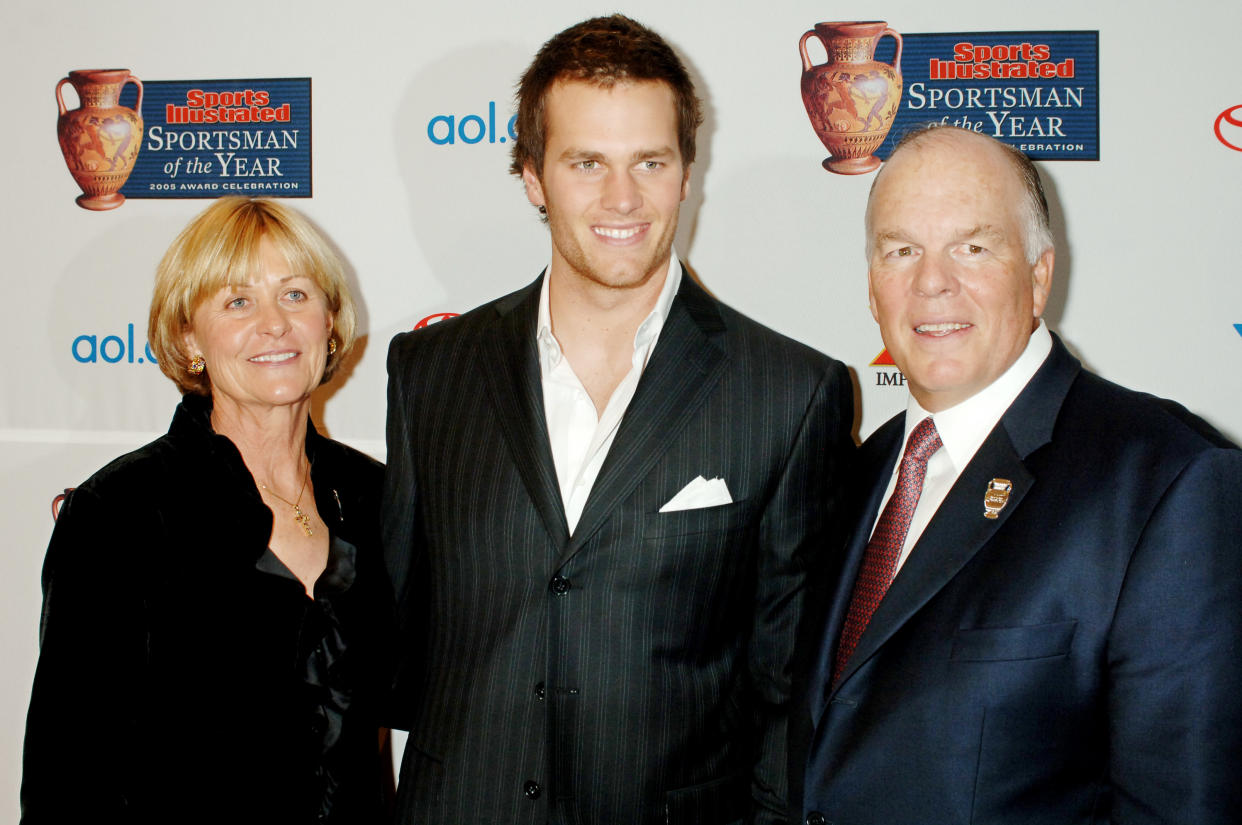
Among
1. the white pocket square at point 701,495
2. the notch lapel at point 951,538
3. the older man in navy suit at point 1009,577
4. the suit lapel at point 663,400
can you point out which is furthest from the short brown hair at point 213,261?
the notch lapel at point 951,538

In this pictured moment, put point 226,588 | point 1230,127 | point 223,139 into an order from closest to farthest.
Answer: point 226,588 → point 1230,127 → point 223,139

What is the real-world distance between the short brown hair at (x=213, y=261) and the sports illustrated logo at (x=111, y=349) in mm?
888

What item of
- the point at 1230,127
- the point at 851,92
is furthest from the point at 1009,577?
the point at 1230,127

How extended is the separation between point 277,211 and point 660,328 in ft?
2.90

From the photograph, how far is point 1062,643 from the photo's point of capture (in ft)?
4.46

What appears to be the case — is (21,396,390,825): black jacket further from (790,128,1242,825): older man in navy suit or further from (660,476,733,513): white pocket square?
(790,128,1242,825): older man in navy suit

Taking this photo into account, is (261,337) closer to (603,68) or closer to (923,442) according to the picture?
(603,68)

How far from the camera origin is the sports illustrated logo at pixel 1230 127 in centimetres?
253

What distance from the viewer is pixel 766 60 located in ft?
8.74

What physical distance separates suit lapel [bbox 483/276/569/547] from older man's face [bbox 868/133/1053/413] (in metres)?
0.64

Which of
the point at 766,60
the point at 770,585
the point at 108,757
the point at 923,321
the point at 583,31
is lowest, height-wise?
the point at 108,757

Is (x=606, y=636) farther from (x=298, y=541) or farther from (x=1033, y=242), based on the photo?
(x=1033, y=242)

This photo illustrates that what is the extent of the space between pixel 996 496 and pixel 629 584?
0.63 metres

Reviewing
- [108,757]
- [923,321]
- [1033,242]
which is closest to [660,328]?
[923,321]
